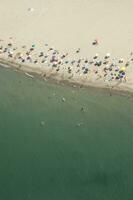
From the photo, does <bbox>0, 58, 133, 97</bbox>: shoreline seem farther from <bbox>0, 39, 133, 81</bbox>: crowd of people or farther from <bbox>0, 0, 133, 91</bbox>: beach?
<bbox>0, 39, 133, 81</bbox>: crowd of people

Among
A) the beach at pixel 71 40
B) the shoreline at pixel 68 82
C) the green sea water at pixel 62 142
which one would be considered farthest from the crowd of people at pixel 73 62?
the green sea water at pixel 62 142

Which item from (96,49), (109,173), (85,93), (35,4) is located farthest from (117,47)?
(109,173)

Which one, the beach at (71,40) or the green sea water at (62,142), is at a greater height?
the beach at (71,40)

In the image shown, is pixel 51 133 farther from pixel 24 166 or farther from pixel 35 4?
pixel 35 4

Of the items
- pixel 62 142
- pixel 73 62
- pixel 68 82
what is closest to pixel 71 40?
pixel 73 62

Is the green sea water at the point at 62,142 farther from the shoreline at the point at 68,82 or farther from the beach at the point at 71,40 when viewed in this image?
the beach at the point at 71,40

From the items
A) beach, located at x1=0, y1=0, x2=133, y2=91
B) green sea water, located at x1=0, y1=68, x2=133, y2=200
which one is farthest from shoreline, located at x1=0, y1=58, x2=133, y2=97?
green sea water, located at x1=0, y1=68, x2=133, y2=200

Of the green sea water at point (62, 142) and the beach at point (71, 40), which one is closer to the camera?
the green sea water at point (62, 142)
